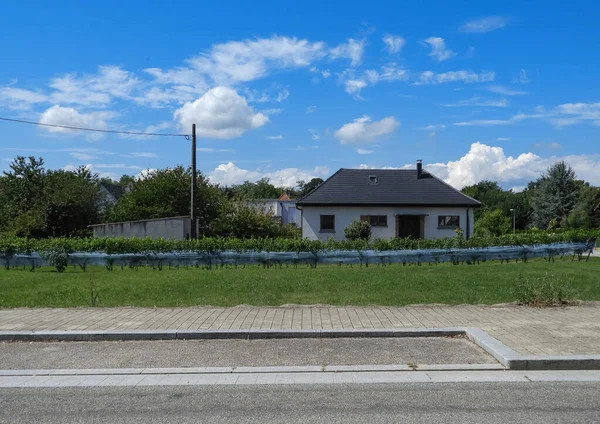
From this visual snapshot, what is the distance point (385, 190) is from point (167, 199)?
56.8ft

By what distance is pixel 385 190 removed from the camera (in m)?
44.9

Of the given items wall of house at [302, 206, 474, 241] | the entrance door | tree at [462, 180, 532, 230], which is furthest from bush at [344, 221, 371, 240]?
tree at [462, 180, 532, 230]

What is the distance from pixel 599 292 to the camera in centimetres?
1258

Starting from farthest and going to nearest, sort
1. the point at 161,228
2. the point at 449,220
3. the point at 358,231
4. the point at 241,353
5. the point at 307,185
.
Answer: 1. the point at 307,185
2. the point at 449,220
3. the point at 358,231
4. the point at 161,228
5. the point at 241,353

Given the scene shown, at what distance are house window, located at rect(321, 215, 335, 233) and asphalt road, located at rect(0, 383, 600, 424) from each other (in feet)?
122

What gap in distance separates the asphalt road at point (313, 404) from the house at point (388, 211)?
36.7 metres

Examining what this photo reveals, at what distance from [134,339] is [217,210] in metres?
34.1

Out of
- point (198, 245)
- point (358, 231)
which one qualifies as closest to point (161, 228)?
point (198, 245)

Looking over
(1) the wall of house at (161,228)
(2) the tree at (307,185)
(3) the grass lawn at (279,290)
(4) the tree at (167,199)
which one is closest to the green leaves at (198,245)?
(3) the grass lawn at (279,290)

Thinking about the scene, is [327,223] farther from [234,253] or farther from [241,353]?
[241,353]

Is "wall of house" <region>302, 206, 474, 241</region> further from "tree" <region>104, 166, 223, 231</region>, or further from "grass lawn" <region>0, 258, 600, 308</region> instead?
"grass lawn" <region>0, 258, 600, 308</region>

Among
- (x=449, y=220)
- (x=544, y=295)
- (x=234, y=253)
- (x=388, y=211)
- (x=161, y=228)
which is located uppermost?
(x=388, y=211)

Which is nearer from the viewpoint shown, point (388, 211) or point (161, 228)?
point (161, 228)

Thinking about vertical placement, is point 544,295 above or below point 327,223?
below
